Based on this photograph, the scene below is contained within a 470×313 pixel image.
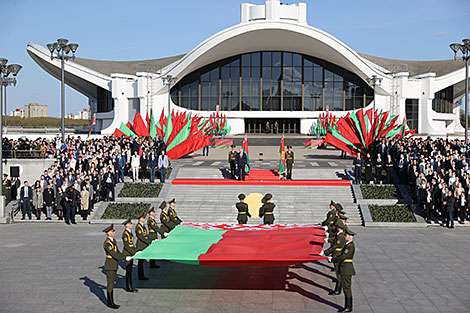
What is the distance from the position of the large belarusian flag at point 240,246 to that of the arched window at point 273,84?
157 feet

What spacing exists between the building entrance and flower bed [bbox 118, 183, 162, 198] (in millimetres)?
38613

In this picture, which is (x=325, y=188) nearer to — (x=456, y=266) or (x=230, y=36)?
(x=456, y=266)

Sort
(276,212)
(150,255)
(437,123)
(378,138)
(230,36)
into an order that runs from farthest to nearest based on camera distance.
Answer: (437,123), (230,36), (378,138), (276,212), (150,255)

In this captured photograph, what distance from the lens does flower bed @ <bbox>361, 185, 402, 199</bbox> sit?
2106 cm

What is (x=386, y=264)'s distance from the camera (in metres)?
13.0

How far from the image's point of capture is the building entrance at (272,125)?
60.6 meters

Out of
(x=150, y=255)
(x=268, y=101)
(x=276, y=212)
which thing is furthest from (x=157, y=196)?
(x=268, y=101)

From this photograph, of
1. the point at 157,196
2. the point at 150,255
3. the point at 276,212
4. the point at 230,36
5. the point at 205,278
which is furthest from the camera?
the point at 230,36

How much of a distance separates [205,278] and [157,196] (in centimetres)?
1050

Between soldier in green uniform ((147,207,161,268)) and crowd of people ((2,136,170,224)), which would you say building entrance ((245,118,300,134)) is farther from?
soldier in green uniform ((147,207,161,268))

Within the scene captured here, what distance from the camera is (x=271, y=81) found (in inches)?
2355

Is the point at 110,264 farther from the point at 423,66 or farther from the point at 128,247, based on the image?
the point at 423,66

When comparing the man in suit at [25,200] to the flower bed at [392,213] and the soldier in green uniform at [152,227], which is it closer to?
the soldier in green uniform at [152,227]

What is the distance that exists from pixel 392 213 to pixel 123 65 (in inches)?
2086
